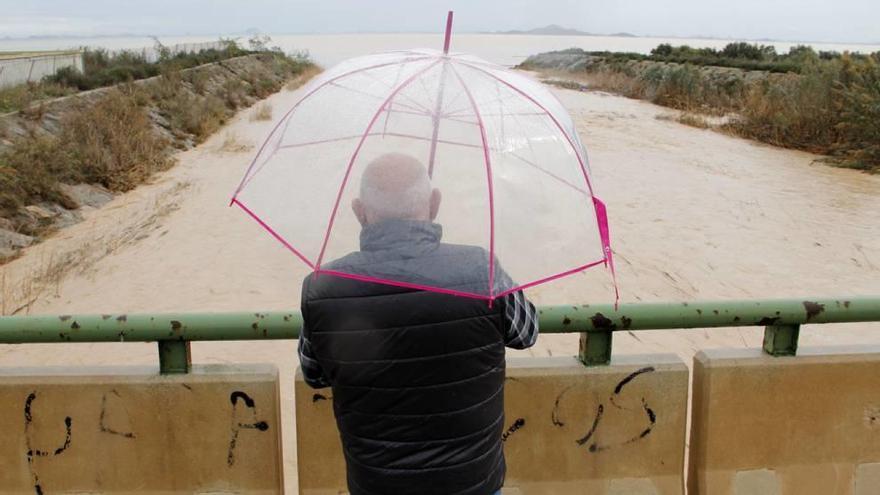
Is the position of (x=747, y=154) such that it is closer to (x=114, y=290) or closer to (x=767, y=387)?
(x=114, y=290)

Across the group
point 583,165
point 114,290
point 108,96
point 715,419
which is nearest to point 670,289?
point 114,290

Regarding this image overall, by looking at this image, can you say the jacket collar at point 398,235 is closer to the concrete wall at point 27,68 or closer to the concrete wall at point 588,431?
the concrete wall at point 588,431

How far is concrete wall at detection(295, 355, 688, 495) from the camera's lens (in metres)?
2.83

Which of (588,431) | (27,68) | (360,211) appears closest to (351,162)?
(360,211)

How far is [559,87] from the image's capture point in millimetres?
49656

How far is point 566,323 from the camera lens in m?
2.69

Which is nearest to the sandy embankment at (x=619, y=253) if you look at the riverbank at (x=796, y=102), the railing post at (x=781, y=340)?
the riverbank at (x=796, y=102)

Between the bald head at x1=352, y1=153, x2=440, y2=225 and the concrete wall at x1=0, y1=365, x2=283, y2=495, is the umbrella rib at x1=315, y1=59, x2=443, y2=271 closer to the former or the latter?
the bald head at x1=352, y1=153, x2=440, y2=225

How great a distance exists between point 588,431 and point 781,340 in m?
0.80

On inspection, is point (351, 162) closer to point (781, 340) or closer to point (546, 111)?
point (546, 111)

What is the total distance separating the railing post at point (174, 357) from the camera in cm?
272

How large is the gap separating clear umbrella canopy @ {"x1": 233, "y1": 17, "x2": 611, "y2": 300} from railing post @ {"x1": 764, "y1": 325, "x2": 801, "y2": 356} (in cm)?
114

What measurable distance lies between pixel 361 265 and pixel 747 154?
2177 centimetres

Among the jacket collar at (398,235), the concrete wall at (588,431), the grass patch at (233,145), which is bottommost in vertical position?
the grass patch at (233,145)
